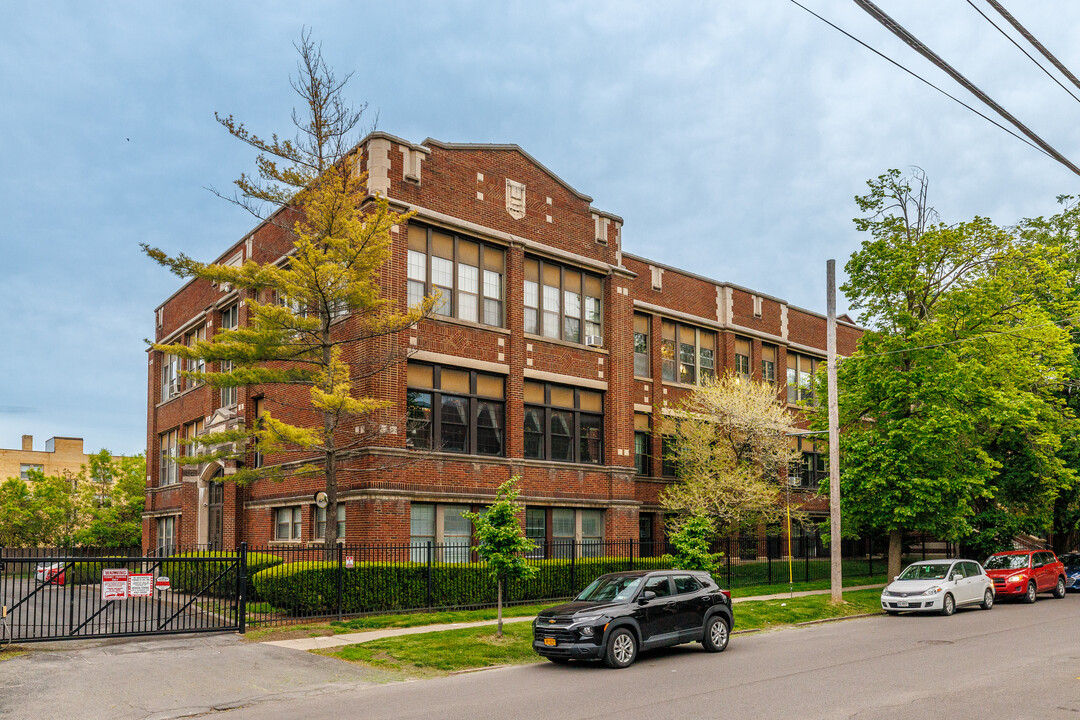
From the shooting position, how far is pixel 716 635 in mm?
17500

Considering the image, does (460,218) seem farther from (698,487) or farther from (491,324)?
(698,487)

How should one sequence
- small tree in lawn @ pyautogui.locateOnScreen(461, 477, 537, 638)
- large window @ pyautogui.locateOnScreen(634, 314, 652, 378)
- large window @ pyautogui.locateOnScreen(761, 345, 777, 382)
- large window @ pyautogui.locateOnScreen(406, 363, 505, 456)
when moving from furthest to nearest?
1. large window @ pyautogui.locateOnScreen(761, 345, 777, 382)
2. large window @ pyautogui.locateOnScreen(634, 314, 652, 378)
3. large window @ pyautogui.locateOnScreen(406, 363, 505, 456)
4. small tree in lawn @ pyautogui.locateOnScreen(461, 477, 537, 638)

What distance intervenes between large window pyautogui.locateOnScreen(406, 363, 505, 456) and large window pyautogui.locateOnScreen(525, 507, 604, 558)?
2.67 meters

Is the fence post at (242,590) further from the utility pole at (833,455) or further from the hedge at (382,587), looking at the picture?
the utility pole at (833,455)

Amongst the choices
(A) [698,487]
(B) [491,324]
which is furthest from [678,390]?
(B) [491,324]

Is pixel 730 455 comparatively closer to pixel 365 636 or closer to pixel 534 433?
pixel 534 433

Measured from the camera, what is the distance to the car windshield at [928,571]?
2530cm

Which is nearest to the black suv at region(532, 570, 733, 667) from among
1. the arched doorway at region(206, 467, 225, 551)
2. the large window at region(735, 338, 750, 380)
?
the arched doorway at region(206, 467, 225, 551)

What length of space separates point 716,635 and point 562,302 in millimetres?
15424

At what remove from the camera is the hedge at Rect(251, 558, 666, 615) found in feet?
69.9

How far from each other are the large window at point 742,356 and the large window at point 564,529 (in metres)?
11.9

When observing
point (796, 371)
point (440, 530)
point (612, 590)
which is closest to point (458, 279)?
point (440, 530)

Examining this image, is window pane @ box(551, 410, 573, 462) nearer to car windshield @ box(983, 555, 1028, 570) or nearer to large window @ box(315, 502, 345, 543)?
large window @ box(315, 502, 345, 543)

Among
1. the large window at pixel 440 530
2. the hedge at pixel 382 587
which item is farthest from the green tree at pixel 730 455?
the hedge at pixel 382 587
